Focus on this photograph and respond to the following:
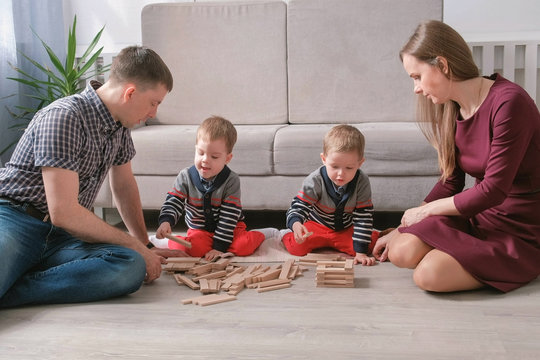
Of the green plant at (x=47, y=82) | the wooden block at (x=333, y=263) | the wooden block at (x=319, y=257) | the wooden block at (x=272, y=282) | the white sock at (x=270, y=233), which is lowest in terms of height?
the white sock at (x=270, y=233)

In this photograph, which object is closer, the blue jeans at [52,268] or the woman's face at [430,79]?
the blue jeans at [52,268]

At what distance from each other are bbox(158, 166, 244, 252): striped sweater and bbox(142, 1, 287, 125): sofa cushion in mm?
1091

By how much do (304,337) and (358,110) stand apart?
2.01 metres

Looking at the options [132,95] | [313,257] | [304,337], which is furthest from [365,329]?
[132,95]

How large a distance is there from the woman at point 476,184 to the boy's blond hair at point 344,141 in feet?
1.02

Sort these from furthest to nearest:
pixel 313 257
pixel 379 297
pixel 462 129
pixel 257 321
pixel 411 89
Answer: pixel 411 89
pixel 313 257
pixel 462 129
pixel 379 297
pixel 257 321

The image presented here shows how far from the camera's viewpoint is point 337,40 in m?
3.46

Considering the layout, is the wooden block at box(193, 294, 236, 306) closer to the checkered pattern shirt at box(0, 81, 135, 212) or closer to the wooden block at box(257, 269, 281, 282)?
the wooden block at box(257, 269, 281, 282)

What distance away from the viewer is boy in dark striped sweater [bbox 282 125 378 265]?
2383 millimetres

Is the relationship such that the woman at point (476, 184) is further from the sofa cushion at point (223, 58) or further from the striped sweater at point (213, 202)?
the sofa cushion at point (223, 58)

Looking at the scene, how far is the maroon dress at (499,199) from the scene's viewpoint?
1.94m

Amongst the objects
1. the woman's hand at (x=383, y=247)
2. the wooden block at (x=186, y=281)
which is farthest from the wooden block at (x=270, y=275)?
the woman's hand at (x=383, y=247)

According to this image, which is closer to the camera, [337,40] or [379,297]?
[379,297]

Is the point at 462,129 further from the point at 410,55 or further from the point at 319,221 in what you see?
the point at 319,221
